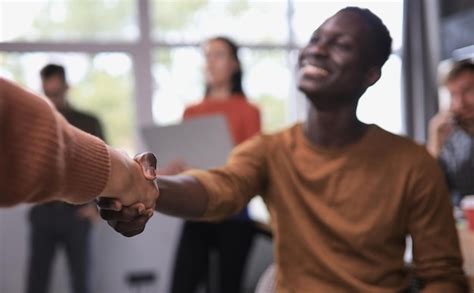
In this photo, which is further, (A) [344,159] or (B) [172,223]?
(B) [172,223]

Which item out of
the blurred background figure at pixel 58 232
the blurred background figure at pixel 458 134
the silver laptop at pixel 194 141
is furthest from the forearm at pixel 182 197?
the blurred background figure at pixel 58 232

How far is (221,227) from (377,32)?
1422mm

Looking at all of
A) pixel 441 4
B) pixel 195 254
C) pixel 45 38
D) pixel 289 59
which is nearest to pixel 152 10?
pixel 45 38

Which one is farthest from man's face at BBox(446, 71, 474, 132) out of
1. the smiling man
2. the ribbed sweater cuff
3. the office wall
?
the office wall

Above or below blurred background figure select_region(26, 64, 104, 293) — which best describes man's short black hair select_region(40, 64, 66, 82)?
above

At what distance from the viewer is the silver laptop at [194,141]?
2613mm

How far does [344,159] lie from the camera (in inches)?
57.9

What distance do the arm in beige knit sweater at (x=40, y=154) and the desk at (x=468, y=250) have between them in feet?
3.04

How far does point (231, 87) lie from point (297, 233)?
1.68 meters

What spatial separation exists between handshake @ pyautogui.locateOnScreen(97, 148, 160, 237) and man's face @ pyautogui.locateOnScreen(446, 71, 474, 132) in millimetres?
1768

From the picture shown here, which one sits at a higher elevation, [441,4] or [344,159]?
[441,4]

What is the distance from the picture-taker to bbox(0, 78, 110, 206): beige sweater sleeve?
0.66 meters

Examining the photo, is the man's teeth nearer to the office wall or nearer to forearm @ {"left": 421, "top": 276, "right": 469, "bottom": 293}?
forearm @ {"left": 421, "top": 276, "right": 469, "bottom": 293}

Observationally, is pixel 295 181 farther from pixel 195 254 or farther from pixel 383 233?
pixel 195 254
